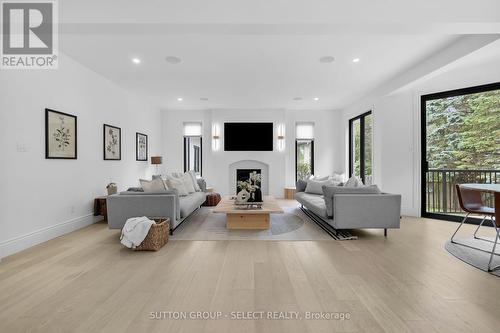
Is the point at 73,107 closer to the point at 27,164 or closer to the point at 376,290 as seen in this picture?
the point at 27,164

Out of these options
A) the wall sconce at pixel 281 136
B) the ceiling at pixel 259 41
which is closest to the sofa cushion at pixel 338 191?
the ceiling at pixel 259 41

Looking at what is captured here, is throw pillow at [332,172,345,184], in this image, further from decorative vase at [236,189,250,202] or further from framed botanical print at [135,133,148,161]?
framed botanical print at [135,133,148,161]

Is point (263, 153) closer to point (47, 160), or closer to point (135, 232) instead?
point (135, 232)

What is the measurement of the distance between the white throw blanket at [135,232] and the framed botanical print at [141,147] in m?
3.48

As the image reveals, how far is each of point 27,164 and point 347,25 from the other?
4.37 meters

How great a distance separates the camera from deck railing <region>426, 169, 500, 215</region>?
15.4ft

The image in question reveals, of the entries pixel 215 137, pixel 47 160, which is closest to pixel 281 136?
pixel 215 137

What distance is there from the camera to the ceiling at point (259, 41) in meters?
2.45

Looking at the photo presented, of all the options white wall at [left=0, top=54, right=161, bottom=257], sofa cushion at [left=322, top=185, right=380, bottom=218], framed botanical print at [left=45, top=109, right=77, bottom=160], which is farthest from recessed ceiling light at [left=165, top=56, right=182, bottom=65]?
sofa cushion at [left=322, top=185, right=380, bottom=218]

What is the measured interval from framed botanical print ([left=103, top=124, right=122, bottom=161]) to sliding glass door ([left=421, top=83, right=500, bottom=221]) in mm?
6630

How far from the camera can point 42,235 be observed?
3305mm

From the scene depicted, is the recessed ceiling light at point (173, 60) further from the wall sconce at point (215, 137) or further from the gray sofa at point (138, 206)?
the wall sconce at point (215, 137)

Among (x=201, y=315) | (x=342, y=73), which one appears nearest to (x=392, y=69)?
(x=342, y=73)

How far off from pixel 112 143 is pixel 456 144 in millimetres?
7126
